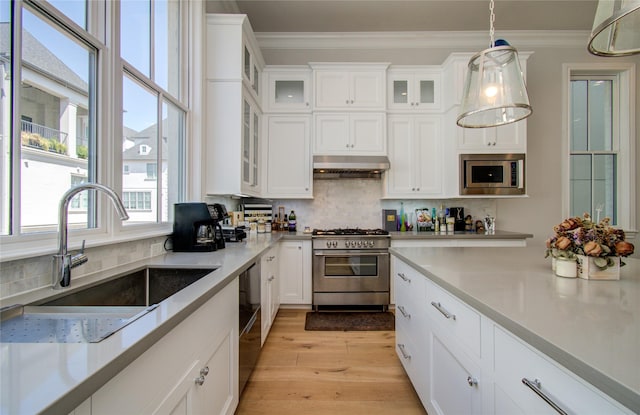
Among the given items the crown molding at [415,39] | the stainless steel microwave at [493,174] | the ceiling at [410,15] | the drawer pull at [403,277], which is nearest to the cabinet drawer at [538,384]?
the drawer pull at [403,277]

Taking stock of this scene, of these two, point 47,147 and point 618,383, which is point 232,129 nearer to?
point 47,147

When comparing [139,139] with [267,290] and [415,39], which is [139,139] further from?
[415,39]

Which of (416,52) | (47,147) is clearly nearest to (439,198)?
(416,52)

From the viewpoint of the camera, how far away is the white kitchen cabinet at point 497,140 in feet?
10.9

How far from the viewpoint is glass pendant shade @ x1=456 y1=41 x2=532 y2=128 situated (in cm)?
137

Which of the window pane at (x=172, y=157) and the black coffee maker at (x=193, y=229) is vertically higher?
the window pane at (x=172, y=157)

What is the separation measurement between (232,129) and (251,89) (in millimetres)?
584

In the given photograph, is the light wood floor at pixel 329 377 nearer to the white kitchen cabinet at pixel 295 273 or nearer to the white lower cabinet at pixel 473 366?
the white lower cabinet at pixel 473 366

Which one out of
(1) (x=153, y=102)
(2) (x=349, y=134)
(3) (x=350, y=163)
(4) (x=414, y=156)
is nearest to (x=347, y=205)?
(3) (x=350, y=163)

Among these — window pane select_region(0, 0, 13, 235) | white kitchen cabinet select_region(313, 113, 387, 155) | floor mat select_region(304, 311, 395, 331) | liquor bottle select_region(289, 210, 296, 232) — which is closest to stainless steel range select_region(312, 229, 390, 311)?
floor mat select_region(304, 311, 395, 331)

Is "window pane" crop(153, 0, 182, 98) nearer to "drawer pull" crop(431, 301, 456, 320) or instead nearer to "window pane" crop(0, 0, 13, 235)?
"window pane" crop(0, 0, 13, 235)

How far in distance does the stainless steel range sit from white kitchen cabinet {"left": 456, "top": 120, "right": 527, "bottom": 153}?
142cm

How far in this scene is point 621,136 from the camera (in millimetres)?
3709

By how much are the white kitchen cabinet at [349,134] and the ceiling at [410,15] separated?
44.9 inches
